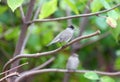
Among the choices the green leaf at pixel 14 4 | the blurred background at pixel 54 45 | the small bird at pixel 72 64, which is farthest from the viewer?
the blurred background at pixel 54 45

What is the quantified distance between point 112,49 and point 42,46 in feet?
1.61

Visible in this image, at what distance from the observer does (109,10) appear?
2.54 feet

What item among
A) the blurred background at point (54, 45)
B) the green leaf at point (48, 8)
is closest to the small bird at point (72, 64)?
the green leaf at point (48, 8)

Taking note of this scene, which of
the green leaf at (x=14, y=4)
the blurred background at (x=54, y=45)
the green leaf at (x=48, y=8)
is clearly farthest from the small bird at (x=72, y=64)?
the blurred background at (x=54, y=45)

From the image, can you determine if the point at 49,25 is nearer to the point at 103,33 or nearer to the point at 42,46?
the point at 42,46

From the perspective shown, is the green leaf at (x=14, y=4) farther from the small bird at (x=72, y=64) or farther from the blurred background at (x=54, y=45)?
the blurred background at (x=54, y=45)

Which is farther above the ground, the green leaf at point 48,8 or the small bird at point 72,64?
the green leaf at point 48,8

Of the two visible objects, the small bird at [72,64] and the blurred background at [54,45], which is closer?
the small bird at [72,64]

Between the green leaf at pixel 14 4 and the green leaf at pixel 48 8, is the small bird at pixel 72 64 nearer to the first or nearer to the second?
the green leaf at pixel 48 8

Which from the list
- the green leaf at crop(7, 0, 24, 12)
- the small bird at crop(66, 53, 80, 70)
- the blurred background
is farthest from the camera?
the blurred background

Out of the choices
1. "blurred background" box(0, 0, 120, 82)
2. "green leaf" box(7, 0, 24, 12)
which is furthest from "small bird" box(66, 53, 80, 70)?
"blurred background" box(0, 0, 120, 82)

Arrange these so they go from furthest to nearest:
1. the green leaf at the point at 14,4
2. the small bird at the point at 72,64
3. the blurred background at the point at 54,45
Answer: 1. the blurred background at the point at 54,45
2. the small bird at the point at 72,64
3. the green leaf at the point at 14,4

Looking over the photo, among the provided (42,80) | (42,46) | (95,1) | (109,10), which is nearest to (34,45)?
(42,46)

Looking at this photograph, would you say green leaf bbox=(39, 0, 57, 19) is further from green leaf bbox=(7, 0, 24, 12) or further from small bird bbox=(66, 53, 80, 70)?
green leaf bbox=(7, 0, 24, 12)
